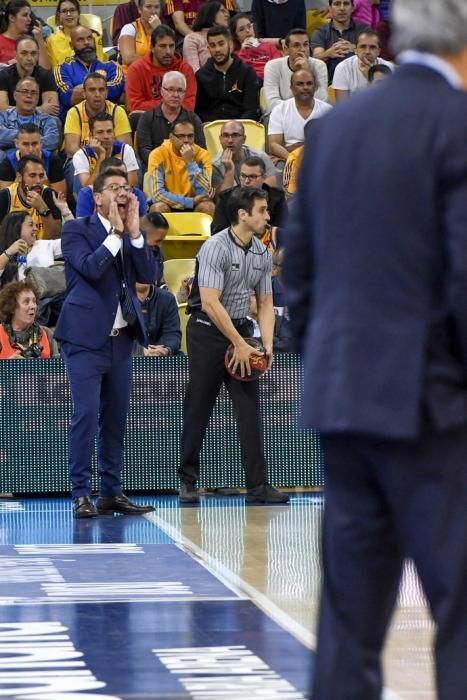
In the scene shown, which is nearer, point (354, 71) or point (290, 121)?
point (290, 121)

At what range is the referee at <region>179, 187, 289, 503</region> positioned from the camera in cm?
933

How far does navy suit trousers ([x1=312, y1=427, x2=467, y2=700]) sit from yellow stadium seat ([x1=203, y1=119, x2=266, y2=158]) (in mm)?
11719

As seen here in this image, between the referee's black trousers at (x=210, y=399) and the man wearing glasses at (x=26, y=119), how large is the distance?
4.84 meters

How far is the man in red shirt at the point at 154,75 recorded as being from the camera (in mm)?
14938

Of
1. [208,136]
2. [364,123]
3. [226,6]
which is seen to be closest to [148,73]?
[208,136]

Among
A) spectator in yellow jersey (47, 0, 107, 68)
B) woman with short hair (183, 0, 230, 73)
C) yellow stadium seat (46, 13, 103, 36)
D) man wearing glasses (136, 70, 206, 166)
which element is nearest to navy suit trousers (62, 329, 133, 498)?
man wearing glasses (136, 70, 206, 166)

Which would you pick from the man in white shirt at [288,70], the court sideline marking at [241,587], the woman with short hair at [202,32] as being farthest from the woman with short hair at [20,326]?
the woman with short hair at [202,32]

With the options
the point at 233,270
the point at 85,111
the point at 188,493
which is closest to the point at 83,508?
the point at 188,493

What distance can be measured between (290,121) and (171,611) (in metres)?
9.37

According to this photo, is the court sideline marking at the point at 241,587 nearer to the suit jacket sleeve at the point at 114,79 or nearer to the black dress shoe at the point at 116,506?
the black dress shoe at the point at 116,506

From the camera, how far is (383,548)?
2.99 meters

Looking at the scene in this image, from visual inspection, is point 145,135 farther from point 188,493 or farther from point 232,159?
point 188,493

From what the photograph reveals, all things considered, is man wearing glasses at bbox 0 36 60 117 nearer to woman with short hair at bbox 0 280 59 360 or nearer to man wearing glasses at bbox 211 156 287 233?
man wearing glasses at bbox 211 156 287 233

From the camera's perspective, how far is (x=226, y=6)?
1720 centimetres
